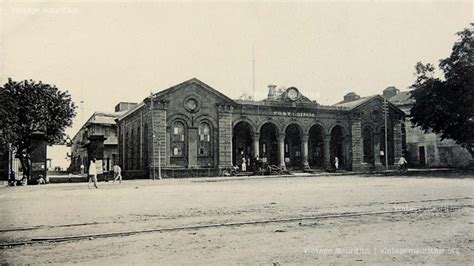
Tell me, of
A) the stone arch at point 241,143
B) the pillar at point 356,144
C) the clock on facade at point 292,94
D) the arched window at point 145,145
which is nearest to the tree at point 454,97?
the pillar at point 356,144

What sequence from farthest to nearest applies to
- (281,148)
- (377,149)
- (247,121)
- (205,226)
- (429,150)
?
(429,150) → (377,149) → (281,148) → (247,121) → (205,226)

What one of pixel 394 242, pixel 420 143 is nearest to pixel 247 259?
pixel 394 242

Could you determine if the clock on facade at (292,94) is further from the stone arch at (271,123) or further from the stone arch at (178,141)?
the stone arch at (178,141)

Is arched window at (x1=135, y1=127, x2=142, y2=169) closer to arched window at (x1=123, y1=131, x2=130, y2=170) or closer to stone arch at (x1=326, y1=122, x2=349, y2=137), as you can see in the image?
arched window at (x1=123, y1=131, x2=130, y2=170)

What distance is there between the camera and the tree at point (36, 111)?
33.1 m

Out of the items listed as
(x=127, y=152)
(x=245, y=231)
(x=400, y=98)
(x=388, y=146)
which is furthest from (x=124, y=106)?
(x=245, y=231)

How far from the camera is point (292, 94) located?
1588 inches

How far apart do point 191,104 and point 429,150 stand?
36.8m

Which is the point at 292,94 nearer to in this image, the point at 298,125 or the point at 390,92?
the point at 298,125

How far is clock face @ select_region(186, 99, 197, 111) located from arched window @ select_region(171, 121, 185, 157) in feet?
5.00

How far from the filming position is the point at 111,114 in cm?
6122

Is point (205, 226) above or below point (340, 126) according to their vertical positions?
below

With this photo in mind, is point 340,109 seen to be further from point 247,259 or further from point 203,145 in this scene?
point 247,259

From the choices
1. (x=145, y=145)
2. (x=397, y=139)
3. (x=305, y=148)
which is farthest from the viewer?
(x=397, y=139)
